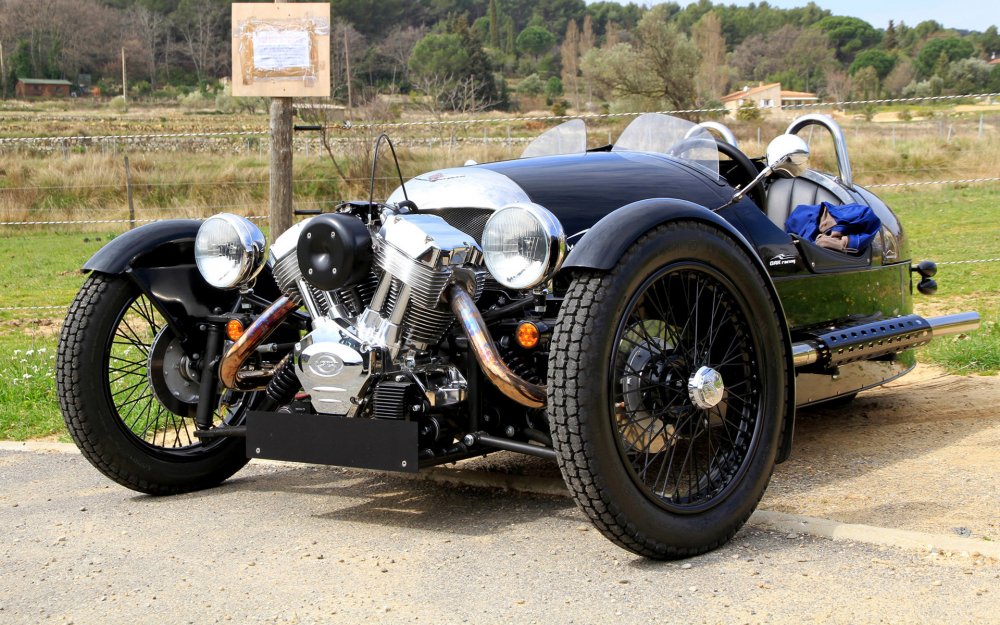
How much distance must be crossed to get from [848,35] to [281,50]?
144 metres

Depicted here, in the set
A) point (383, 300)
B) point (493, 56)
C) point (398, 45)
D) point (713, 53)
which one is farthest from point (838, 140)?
point (493, 56)

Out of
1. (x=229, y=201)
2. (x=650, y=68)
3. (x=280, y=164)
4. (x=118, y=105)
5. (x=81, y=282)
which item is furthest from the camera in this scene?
(x=118, y=105)

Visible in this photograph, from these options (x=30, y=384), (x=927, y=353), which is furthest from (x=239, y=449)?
(x=927, y=353)

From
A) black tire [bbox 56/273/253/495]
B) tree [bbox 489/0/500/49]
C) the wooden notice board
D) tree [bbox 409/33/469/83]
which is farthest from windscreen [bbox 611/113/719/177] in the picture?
tree [bbox 489/0/500/49]

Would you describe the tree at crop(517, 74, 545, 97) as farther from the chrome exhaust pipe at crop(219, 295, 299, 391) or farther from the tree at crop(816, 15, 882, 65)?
the chrome exhaust pipe at crop(219, 295, 299, 391)

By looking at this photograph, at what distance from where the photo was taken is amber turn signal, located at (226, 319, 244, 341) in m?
4.60

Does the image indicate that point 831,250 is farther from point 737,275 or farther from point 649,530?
point 649,530

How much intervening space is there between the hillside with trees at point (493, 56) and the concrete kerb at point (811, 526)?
40.9 m

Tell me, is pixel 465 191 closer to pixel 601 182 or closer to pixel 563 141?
pixel 601 182

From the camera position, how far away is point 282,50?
8.00m

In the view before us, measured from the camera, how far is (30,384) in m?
7.04

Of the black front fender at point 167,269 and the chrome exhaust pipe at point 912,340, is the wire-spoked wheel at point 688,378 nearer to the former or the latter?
the chrome exhaust pipe at point 912,340

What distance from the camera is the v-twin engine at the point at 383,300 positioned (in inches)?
154

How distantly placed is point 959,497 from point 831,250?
1523 millimetres
